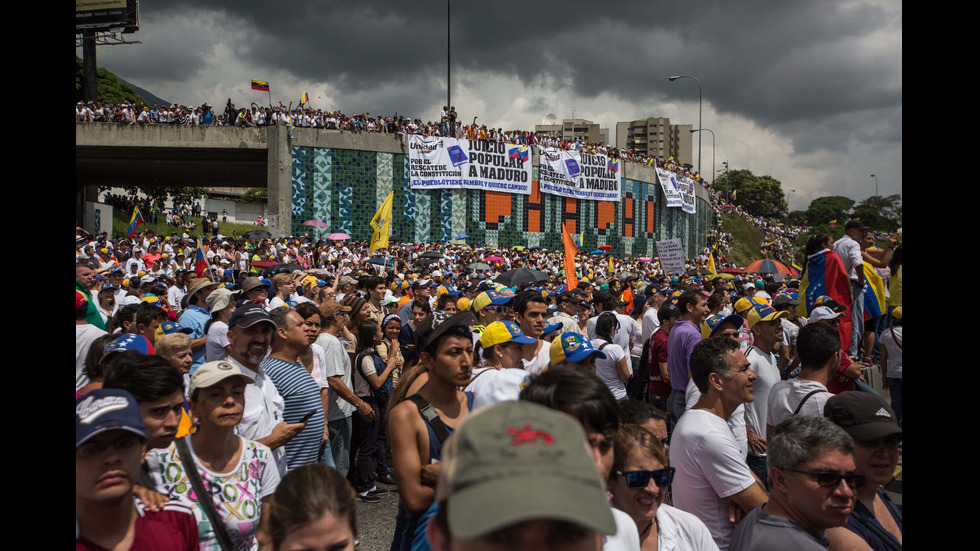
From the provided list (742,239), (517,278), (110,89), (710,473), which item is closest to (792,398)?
(710,473)

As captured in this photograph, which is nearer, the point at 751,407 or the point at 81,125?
the point at 751,407

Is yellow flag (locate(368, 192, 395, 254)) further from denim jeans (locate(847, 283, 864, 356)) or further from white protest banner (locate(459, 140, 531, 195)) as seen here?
white protest banner (locate(459, 140, 531, 195))

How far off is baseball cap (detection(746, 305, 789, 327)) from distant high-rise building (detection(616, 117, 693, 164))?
11142cm

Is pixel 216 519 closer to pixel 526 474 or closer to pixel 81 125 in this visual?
pixel 526 474

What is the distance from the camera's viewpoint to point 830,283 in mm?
7168

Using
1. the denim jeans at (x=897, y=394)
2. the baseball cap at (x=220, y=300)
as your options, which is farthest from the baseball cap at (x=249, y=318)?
the denim jeans at (x=897, y=394)

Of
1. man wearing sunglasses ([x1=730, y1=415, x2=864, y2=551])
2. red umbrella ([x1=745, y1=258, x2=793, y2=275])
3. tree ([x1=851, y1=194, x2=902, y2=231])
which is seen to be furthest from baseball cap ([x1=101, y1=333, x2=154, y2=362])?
tree ([x1=851, y1=194, x2=902, y2=231])

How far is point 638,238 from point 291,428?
39018 millimetres

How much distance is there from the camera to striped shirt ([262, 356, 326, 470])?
4398 millimetres

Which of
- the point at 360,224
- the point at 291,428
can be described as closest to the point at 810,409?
the point at 291,428

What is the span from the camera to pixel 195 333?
6.71 metres

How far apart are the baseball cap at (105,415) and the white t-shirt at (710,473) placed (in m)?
2.30

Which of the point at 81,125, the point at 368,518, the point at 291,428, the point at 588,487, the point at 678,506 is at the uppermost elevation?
→ the point at 81,125

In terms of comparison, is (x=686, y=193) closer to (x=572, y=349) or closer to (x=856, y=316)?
(x=856, y=316)
